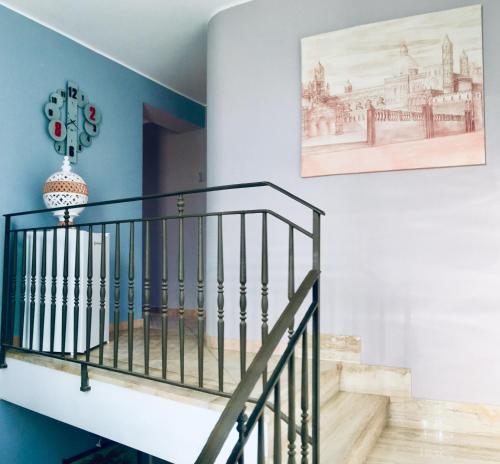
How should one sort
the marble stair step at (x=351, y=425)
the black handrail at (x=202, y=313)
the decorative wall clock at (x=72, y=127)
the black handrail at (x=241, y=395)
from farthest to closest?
the decorative wall clock at (x=72, y=127) < the marble stair step at (x=351, y=425) < the black handrail at (x=202, y=313) < the black handrail at (x=241, y=395)

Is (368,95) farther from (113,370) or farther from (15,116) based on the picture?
(15,116)

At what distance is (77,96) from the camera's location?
374 centimetres

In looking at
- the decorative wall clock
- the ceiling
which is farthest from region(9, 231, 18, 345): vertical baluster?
the ceiling

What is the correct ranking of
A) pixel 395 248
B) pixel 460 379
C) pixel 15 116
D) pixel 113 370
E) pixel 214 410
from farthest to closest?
pixel 15 116
pixel 395 248
pixel 460 379
pixel 113 370
pixel 214 410

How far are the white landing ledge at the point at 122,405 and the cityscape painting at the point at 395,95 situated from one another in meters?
1.64

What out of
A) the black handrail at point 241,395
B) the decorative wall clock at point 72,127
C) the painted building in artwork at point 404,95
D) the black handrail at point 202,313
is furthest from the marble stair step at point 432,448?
the decorative wall clock at point 72,127

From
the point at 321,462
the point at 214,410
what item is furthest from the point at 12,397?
the point at 321,462

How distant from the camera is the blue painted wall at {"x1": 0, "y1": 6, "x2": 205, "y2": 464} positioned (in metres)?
3.23

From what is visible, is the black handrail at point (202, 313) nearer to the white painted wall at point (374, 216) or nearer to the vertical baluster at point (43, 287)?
the vertical baluster at point (43, 287)

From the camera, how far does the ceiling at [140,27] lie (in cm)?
326

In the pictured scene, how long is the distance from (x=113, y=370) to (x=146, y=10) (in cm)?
253

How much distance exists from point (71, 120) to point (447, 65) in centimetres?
280

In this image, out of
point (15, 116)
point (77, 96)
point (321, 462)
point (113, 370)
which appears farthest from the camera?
point (77, 96)

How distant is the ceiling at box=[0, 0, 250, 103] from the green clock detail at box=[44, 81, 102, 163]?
1.50 ft
